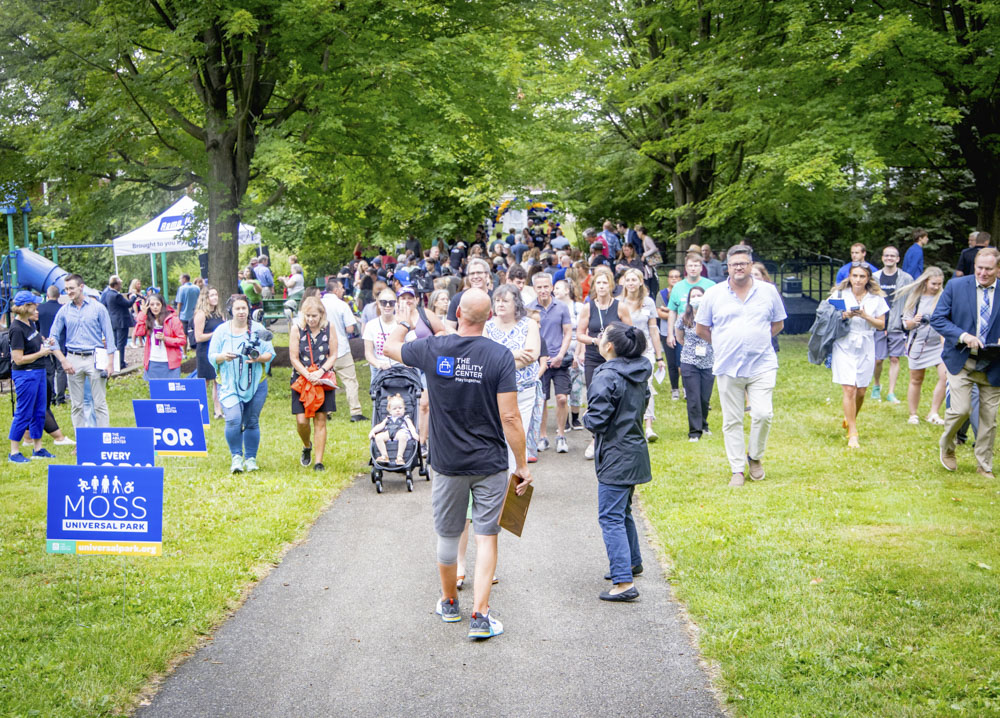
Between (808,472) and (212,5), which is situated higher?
(212,5)

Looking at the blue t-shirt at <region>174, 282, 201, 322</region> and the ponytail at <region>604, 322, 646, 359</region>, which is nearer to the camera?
the ponytail at <region>604, 322, 646, 359</region>

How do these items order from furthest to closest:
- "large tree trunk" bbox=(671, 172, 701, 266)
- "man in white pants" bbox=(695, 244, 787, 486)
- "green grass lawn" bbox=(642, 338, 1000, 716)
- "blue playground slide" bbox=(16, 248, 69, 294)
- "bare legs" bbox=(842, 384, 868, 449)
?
"large tree trunk" bbox=(671, 172, 701, 266) < "blue playground slide" bbox=(16, 248, 69, 294) < "bare legs" bbox=(842, 384, 868, 449) < "man in white pants" bbox=(695, 244, 787, 486) < "green grass lawn" bbox=(642, 338, 1000, 716)

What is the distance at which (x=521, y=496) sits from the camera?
664cm

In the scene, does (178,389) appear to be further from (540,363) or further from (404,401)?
(540,363)

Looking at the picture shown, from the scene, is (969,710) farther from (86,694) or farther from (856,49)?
(856,49)

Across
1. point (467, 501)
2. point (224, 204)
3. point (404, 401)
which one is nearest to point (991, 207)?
point (404, 401)

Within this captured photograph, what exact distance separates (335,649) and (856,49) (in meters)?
15.0

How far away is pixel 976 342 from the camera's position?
9211 millimetres

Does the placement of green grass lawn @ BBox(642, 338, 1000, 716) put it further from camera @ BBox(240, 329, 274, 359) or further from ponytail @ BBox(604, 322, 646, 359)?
camera @ BBox(240, 329, 274, 359)

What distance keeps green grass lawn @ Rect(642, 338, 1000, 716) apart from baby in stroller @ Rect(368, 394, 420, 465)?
2.63m

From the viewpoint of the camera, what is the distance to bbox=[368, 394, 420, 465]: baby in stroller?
10.4 metres

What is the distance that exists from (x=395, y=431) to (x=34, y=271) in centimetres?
1648

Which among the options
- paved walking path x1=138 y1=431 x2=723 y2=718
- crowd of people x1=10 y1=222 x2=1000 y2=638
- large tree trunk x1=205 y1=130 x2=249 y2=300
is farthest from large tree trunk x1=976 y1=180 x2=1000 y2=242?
paved walking path x1=138 y1=431 x2=723 y2=718

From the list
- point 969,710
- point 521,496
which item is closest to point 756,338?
point 521,496
